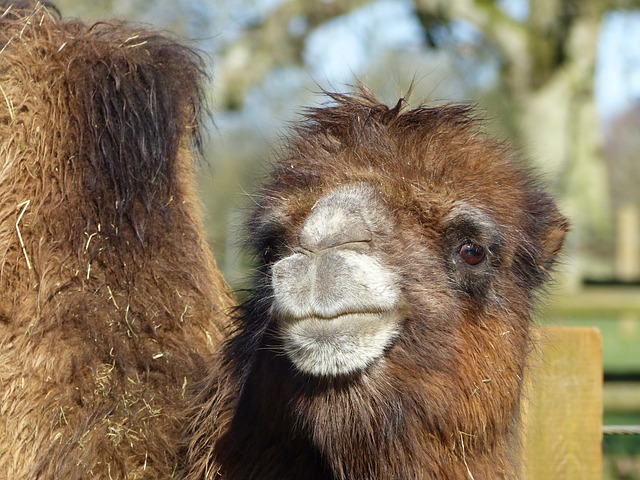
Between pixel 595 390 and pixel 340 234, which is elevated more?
pixel 340 234

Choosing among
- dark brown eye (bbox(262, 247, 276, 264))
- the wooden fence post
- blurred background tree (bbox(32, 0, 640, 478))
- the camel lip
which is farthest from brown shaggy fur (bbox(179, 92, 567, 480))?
blurred background tree (bbox(32, 0, 640, 478))

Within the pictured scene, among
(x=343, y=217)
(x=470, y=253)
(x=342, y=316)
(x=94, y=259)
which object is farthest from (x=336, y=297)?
(x=94, y=259)

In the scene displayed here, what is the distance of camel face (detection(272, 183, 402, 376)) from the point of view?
3.02 metres

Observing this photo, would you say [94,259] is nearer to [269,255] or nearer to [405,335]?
[269,255]

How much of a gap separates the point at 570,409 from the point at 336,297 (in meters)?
1.90

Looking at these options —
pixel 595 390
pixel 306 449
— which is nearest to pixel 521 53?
pixel 595 390

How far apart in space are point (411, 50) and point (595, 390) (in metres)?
18.2

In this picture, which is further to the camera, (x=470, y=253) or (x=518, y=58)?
(x=518, y=58)

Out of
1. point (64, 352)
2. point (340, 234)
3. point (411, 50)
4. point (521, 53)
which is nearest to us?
point (340, 234)

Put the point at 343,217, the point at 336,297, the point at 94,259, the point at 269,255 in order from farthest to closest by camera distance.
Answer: the point at 94,259
the point at 269,255
the point at 343,217
the point at 336,297

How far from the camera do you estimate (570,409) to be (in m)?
4.38

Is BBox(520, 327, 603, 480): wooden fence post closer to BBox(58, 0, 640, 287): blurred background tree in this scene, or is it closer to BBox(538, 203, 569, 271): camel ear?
BBox(538, 203, 569, 271): camel ear

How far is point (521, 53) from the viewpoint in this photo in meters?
15.7

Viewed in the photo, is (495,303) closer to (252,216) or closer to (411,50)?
(252,216)
